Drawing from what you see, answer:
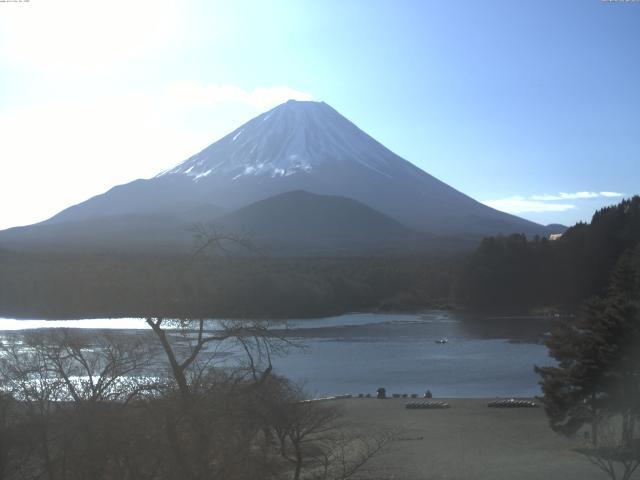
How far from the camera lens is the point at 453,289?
127ft

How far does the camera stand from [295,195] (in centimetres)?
6444

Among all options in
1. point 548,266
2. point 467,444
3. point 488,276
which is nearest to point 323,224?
point 488,276

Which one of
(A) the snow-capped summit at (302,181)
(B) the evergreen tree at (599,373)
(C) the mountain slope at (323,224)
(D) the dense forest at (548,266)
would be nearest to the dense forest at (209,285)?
(D) the dense forest at (548,266)

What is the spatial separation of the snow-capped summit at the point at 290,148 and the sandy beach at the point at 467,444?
201 ft

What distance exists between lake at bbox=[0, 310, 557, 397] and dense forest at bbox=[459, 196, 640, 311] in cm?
503

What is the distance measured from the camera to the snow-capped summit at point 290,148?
248 feet

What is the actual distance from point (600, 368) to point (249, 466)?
7.62 meters

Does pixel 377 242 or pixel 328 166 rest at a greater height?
pixel 328 166

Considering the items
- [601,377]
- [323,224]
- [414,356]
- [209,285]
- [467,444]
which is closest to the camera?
[209,285]

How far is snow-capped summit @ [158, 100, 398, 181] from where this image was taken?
248 feet

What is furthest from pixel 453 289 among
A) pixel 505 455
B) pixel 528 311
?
pixel 505 455

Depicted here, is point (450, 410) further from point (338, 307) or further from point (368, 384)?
point (338, 307)

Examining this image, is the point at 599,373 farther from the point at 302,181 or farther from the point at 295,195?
the point at 302,181

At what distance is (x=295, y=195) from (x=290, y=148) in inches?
538
